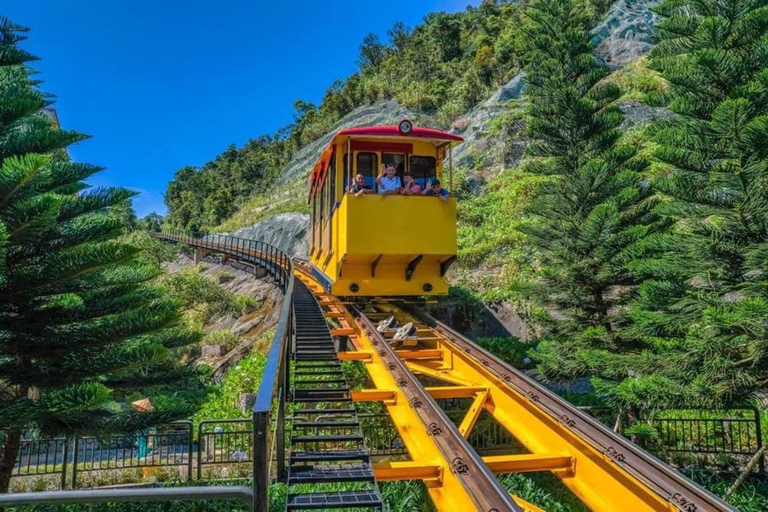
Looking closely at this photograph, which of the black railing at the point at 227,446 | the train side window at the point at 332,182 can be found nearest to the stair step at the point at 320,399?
the black railing at the point at 227,446

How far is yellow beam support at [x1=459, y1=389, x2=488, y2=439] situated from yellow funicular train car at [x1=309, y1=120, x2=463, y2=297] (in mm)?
3819

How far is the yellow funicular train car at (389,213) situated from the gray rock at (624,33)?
99.7ft

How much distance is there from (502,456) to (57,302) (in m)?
4.93

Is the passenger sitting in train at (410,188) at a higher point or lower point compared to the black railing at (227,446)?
higher

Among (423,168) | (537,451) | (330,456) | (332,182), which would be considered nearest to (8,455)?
(330,456)

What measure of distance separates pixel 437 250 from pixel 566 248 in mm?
2090

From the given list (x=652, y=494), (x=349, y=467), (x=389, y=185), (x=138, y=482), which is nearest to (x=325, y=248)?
(x=389, y=185)

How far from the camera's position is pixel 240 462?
9297 mm

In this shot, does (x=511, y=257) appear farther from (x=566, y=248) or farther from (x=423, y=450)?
(x=423, y=450)

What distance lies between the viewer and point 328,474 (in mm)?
3564

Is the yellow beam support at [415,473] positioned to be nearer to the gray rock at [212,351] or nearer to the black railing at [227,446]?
the black railing at [227,446]

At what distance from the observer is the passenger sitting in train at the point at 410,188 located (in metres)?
8.91

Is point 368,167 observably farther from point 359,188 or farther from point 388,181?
point 359,188

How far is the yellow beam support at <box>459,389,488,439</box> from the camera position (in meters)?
4.64
